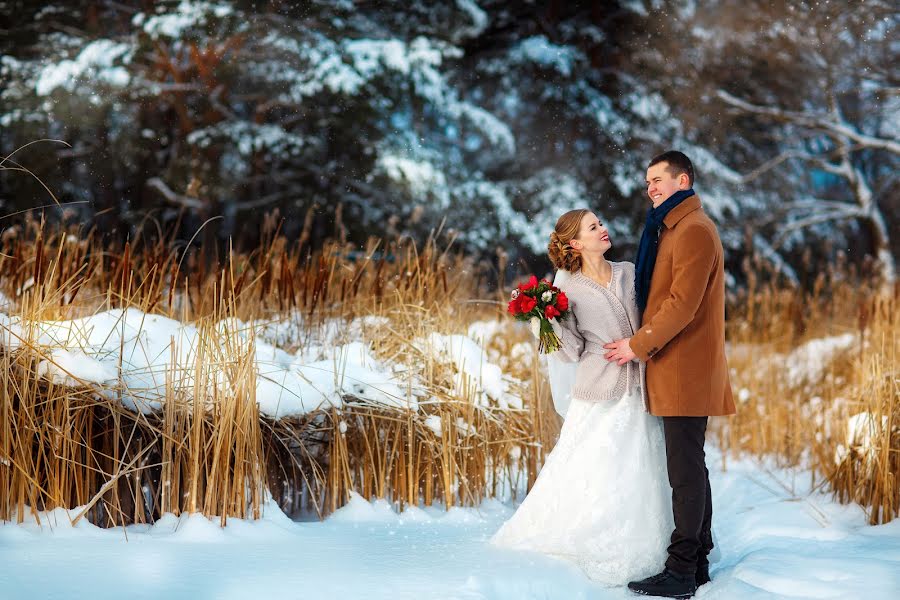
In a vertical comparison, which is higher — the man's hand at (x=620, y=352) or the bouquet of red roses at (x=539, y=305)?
the bouquet of red roses at (x=539, y=305)

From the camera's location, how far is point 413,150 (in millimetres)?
11648

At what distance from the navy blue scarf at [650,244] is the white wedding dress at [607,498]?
0.38 metres

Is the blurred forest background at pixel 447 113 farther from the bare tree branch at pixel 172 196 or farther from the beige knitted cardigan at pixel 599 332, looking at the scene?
the beige knitted cardigan at pixel 599 332

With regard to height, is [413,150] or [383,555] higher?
[413,150]

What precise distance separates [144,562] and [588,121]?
469 inches

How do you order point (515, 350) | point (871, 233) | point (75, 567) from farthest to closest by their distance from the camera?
1. point (871, 233)
2. point (515, 350)
3. point (75, 567)

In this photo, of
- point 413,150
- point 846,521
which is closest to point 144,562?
point 846,521

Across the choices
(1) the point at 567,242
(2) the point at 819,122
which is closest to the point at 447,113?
(2) the point at 819,122

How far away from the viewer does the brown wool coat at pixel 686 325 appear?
2779 millimetres

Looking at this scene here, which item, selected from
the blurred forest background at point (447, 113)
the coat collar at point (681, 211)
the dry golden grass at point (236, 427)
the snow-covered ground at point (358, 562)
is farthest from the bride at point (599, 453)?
the blurred forest background at point (447, 113)

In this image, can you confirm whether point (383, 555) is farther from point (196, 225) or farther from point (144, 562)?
point (196, 225)

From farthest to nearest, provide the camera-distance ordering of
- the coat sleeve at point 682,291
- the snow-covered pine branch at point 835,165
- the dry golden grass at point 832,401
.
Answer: the snow-covered pine branch at point 835,165 < the dry golden grass at point 832,401 < the coat sleeve at point 682,291

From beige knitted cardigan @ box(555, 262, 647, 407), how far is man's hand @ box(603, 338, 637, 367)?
0.04 m

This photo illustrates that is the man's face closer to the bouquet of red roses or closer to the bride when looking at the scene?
the bride
